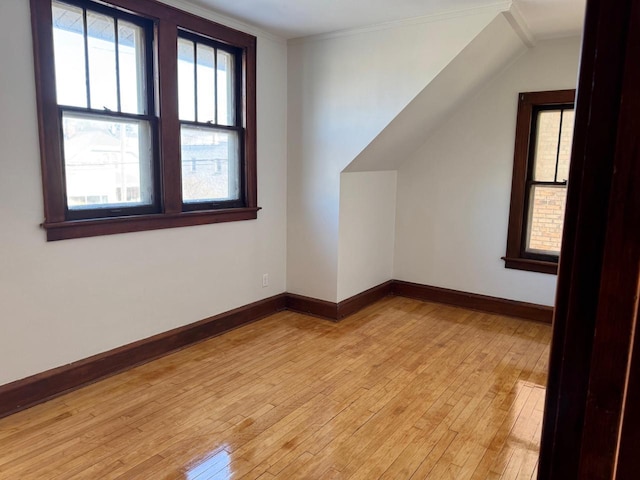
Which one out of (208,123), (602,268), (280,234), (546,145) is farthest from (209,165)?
(602,268)

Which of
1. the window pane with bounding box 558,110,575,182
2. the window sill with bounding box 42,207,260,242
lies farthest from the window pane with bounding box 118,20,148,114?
the window pane with bounding box 558,110,575,182

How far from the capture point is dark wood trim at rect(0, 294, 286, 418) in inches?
98.6

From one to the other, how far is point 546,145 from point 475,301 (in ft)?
5.04

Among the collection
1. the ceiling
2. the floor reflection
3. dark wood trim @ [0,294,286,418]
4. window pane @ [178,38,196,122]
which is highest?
the ceiling

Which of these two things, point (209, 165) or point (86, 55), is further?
point (209, 165)

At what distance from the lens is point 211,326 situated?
11.8 feet

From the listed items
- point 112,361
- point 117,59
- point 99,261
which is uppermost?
point 117,59

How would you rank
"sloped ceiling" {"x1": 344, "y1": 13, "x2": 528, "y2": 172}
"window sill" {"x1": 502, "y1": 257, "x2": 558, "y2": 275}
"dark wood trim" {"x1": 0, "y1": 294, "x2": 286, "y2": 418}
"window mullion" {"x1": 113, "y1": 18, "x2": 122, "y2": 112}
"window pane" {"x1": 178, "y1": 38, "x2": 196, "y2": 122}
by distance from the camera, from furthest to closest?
1. "window sill" {"x1": 502, "y1": 257, "x2": 558, "y2": 275}
2. "sloped ceiling" {"x1": 344, "y1": 13, "x2": 528, "y2": 172}
3. "window pane" {"x1": 178, "y1": 38, "x2": 196, "y2": 122}
4. "window mullion" {"x1": 113, "y1": 18, "x2": 122, "y2": 112}
5. "dark wood trim" {"x1": 0, "y1": 294, "x2": 286, "y2": 418}

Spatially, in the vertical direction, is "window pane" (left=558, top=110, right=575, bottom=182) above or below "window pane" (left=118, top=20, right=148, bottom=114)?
below

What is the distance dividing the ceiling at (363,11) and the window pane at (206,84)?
0.31m

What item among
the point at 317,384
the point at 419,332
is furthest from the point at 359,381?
the point at 419,332

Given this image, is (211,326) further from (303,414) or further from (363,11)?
(363,11)

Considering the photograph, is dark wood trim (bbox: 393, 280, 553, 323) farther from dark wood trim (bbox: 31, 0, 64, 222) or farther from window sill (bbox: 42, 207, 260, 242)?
dark wood trim (bbox: 31, 0, 64, 222)

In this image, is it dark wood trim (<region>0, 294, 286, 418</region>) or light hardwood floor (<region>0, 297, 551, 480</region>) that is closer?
light hardwood floor (<region>0, 297, 551, 480</region>)
